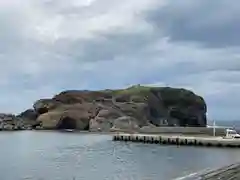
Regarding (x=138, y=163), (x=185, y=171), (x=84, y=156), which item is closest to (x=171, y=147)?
(x=84, y=156)

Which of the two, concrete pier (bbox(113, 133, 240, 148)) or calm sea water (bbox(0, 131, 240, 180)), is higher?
concrete pier (bbox(113, 133, 240, 148))

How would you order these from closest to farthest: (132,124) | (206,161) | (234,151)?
(206,161) < (234,151) < (132,124)

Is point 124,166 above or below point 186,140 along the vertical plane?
below

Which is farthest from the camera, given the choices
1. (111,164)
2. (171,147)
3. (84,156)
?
(171,147)

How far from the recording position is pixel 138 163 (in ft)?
271

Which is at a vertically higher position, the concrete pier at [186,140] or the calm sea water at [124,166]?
the concrete pier at [186,140]

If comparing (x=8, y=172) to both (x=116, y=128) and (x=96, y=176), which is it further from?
(x=116, y=128)

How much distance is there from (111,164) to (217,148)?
3767 centimetres

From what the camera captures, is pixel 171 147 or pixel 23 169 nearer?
pixel 23 169

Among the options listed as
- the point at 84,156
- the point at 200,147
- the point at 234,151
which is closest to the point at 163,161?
the point at 84,156

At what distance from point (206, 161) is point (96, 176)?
27.5 m

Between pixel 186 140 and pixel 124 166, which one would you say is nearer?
pixel 124 166

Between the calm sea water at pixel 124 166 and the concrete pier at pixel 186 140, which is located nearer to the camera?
the calm sea water at pixel 124 166

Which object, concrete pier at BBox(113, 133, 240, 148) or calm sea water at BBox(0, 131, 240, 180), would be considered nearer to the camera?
calm sea water at BBox(0, 131, 240, 180)
